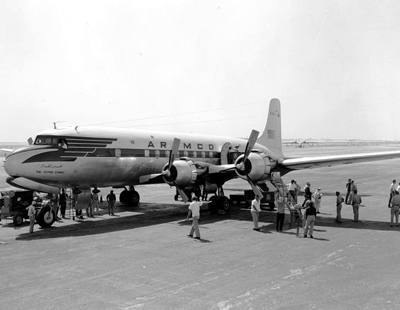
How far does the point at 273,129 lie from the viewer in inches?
1070

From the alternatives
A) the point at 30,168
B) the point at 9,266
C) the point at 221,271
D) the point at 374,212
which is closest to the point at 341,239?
the point at 221,271

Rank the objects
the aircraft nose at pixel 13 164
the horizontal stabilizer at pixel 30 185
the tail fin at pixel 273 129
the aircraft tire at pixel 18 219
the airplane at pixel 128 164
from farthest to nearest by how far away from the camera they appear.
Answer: the tail fin at pixel 273 129
the aircraft tire at pixel 18 219
the airplane at pixel 128 164
the horizontal stabilizer at pixel 30 185
the aircraft nose at pixel 13 164

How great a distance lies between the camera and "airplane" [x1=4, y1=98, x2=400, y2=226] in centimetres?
1589

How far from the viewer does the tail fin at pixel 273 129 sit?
2668 cm

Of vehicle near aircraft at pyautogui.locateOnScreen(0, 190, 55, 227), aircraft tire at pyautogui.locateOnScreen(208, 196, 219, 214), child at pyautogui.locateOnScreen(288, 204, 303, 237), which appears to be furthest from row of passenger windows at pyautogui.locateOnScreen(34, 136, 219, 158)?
child at pyautogui.locateOnScreen(288, 204, 303, 237)

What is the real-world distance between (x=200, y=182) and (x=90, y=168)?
5.19 meters

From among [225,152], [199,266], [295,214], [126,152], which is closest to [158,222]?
[126,152]

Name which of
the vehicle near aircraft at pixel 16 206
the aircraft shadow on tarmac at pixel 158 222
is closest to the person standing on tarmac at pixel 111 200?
the aircraft shadow on tarmac at pixel 158 222

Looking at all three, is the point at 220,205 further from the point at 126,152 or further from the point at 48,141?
the point at 48,141

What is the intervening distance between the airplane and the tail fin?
6225 mm

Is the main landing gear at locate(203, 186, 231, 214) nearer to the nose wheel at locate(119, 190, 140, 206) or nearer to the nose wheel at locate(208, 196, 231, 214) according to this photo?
the nose wheel at locate(208, 196, 231, 214)

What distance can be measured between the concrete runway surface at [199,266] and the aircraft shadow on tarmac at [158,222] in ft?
0.25

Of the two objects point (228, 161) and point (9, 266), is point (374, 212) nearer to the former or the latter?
point (228, 161)

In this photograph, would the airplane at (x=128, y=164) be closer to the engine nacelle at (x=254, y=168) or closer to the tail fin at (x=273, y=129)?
the engine nacelle at (x=254, y=168)
